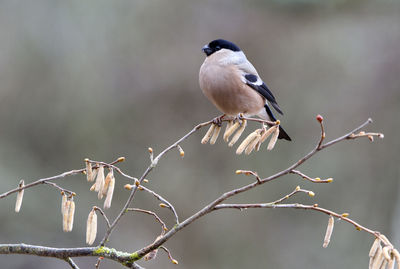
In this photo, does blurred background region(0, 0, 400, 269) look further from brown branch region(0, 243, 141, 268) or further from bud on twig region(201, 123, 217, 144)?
brown branch region(0, 243, 141, 268)

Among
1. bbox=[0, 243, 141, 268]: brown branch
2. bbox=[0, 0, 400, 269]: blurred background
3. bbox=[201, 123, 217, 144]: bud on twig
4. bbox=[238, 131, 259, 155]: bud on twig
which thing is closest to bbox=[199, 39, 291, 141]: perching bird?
bbox=[201, 123, 217, 144]: bud on twig

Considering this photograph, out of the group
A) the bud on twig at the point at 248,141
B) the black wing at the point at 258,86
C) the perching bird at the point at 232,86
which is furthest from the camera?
the black wing at the point at 258,86

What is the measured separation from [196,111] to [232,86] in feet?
11.0

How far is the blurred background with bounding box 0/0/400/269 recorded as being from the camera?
231 inches

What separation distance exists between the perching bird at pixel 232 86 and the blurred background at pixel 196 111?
296cm

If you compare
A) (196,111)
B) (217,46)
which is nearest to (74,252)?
(217,46)

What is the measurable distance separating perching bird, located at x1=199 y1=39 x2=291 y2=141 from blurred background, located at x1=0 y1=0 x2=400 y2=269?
296 centimetres

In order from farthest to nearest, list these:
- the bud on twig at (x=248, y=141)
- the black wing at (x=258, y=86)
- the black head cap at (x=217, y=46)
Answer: the black head cap at (x=217, y=46) < the black wing at (x=258, y=86) < the bud on twig at (x=248, y=141)

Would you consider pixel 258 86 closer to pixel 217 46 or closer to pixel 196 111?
pixel 217 46

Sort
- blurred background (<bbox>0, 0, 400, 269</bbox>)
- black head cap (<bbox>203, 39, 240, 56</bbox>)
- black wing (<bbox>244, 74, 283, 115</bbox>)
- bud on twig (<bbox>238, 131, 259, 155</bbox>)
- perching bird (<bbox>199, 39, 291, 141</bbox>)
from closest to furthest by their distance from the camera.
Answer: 1. bud on twig (<bbox>238, 131, 259, 155</bbox>)
2. perching bird (<bbox>199, 39, 291, 141</bbox>)
3. black wing (<bbox>244, 74, 283, 115</bbox>)
4. black head cap (<bbox>203, 39, 240, 56</bbox>)
5. blurred background (<bbox>0, 0, 400, 269</bbox>)

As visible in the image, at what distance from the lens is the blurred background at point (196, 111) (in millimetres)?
5879

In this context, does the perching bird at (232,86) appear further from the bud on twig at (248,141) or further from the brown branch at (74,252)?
the brown branch at (74,252)

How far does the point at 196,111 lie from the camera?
6371 millimetres

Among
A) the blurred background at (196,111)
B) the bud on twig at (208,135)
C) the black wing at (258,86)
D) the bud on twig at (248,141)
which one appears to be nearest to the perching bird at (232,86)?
the black wing at (258,86)
